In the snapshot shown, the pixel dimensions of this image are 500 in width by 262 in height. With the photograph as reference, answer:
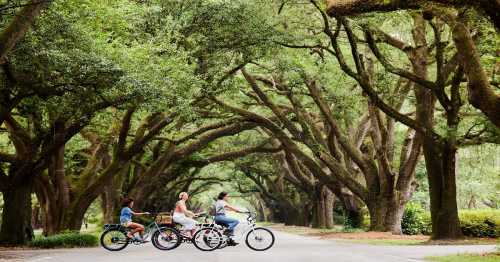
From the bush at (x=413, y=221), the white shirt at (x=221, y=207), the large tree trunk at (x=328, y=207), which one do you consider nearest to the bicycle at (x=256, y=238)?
the white shirt at (x=221, y=207)

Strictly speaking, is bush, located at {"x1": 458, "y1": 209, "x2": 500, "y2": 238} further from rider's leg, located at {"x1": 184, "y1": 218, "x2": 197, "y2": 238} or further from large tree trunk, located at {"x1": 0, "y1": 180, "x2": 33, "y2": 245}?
large tree trunk, located at {"x1": 0, "y1": 180, "x2": 33, "y2": 245}

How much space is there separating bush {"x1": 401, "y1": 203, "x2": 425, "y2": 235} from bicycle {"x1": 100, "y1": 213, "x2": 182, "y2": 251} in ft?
47.8

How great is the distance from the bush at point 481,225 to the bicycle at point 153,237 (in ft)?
44.7

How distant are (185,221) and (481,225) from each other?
14.2 meters

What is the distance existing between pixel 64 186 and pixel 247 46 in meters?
9.50

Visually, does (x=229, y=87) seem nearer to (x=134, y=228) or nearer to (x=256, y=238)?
(x=134, y=228)

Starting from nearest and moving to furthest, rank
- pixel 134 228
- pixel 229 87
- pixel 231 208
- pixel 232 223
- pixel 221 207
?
pixel 231 208, pixel 232 223, pixel 221 207, pixel 134 228, pixel 229 87

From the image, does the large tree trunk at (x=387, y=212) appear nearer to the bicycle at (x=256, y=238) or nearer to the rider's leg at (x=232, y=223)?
the bicycle at (x=256, y=238)

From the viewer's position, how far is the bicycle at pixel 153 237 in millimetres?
16625

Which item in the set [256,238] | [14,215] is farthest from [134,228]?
[14,215]

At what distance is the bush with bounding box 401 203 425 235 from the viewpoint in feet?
92.6

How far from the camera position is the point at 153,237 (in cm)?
1656

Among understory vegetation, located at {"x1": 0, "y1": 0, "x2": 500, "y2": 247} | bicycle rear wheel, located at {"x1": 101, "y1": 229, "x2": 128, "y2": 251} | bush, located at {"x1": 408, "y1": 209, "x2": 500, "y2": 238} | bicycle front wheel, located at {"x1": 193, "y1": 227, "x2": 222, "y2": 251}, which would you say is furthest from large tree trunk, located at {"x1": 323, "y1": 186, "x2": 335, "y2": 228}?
bicycle front wheel, located at {"x1": 193, "y1": 227, "x2": 222, "y2": 251}

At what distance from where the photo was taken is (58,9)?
567 inches
